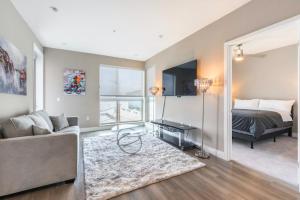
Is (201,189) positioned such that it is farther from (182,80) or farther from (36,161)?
(182,80)

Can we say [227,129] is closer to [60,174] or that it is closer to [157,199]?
[157,199]

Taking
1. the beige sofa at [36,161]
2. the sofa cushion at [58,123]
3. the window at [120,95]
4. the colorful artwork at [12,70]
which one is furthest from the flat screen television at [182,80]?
the colorful artwork at [12,70]

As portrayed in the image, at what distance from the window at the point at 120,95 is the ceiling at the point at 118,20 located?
4.99 ft

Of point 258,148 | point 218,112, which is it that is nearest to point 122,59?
point 218,112

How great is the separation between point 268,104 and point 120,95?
5144 millimetres

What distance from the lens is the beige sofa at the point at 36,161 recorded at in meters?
1.73

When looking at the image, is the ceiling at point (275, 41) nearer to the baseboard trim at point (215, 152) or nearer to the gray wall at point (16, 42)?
the baseboard trim at point (215, 152)

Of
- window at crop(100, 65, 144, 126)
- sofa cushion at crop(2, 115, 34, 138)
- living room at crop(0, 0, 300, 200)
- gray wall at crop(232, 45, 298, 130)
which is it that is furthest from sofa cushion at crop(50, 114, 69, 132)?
gray wall at crop(232, 45, 298, 130)

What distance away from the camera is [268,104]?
4.96 metres

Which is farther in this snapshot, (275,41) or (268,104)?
(268,104)

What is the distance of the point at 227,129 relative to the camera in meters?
2.82

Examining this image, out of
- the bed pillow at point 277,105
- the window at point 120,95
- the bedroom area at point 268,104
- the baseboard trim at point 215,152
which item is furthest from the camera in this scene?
the window at point 120,95

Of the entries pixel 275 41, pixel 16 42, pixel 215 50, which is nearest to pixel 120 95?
pixel 16 42

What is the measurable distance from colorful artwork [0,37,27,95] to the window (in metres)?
2.76
